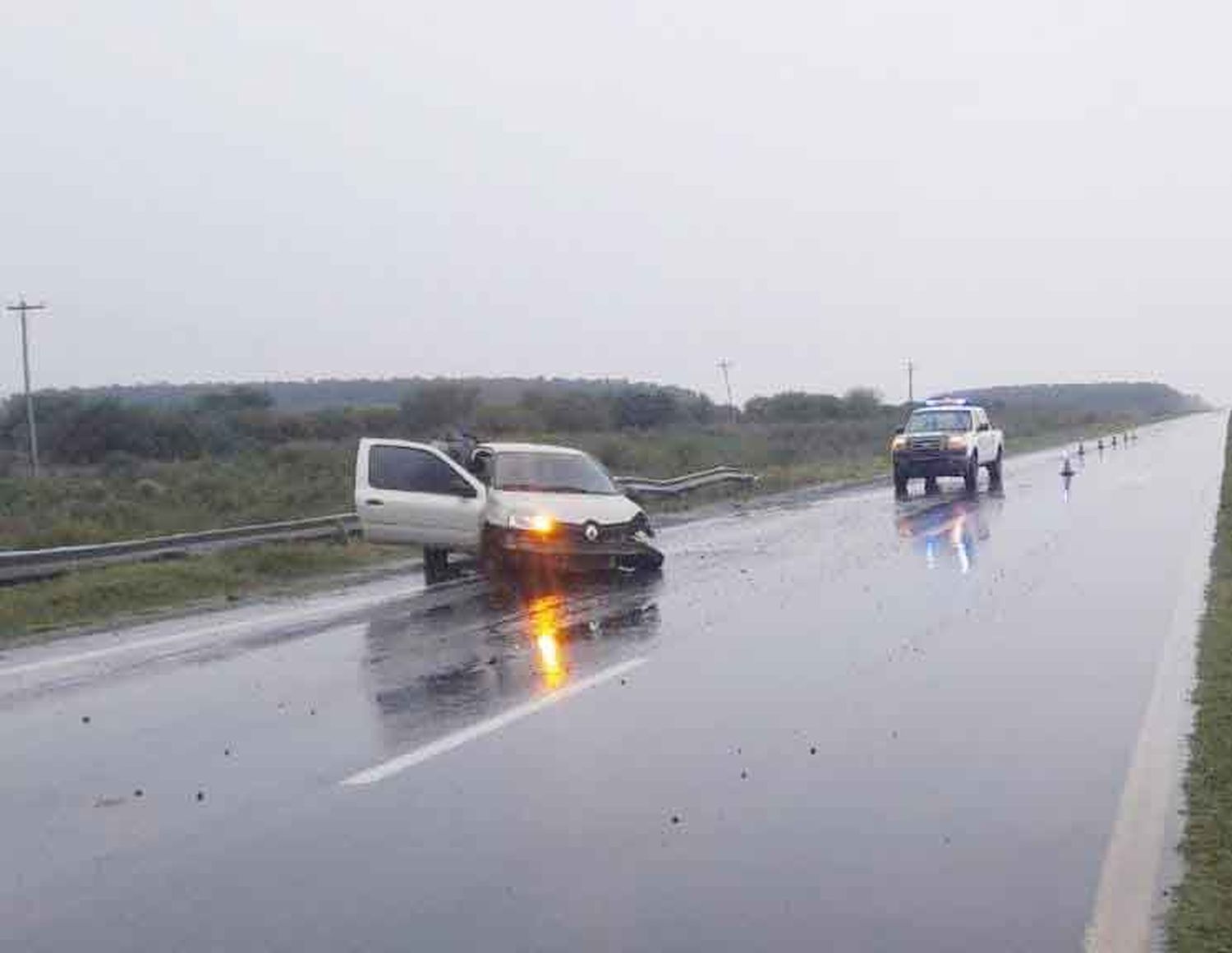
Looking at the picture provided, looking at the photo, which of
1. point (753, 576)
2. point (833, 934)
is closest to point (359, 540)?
point (753, 576)

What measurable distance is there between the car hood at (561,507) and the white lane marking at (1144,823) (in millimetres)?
7730

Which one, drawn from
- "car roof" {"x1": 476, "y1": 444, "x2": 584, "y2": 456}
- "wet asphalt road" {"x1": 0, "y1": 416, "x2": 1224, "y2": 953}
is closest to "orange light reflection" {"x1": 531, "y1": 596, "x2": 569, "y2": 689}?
"wet asphalt road" {"x1": 0, "y1": 416, "x2": 1224, "y2": 953}

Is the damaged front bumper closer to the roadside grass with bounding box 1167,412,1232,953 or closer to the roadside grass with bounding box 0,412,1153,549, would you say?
the roadside grass with bounding box 1167,412,1232,953

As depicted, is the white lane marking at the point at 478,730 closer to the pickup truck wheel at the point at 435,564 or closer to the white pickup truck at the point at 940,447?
the pickup truck wheel at the point at 435,564

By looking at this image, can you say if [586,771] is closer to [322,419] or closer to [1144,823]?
[1144,823]

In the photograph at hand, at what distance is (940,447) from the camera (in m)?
36.2

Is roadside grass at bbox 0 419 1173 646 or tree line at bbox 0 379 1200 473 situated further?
tree line at bbox 0 379 1200 473

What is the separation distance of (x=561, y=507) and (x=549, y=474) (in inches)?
52.0

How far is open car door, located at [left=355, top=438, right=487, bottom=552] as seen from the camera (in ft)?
63.8

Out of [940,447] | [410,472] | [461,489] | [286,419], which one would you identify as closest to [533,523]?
[461,489]

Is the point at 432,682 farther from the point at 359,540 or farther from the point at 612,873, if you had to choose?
the point at 359,540

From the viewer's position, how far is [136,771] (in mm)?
8633

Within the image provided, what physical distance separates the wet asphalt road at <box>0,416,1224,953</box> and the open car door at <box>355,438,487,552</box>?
2.86m

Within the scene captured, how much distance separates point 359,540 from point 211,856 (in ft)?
57.4
